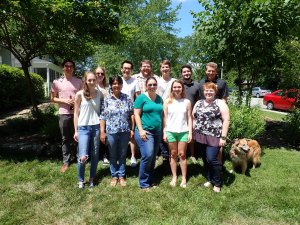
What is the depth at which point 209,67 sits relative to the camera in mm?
5102

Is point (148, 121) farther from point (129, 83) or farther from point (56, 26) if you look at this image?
point (56, 26)

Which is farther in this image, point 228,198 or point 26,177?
point 26,177

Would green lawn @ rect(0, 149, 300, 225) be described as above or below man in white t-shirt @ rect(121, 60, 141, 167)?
below

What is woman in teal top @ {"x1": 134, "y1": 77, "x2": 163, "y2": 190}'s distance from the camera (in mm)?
4480

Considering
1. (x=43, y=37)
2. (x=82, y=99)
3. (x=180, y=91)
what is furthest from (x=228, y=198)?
(x=43, y=37)

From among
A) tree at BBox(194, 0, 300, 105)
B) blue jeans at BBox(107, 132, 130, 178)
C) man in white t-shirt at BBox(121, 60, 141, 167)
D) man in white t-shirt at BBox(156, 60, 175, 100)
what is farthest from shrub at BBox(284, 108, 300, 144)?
blue jeans at BBox(107, 132, 130, 178)

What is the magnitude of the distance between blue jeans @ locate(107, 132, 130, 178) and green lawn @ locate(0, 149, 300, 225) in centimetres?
24

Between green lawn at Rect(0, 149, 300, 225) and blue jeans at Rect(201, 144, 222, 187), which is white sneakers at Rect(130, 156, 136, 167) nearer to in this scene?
green lawn at Rect(0, 149, 300, 225)

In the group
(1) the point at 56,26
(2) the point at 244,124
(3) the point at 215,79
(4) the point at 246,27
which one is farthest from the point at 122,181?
(4) the point at 246,27

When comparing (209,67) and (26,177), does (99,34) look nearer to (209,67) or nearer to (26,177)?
(209,67)

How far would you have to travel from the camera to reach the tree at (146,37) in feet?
97.5

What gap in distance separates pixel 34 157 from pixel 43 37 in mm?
2995

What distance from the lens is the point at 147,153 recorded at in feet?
14.9

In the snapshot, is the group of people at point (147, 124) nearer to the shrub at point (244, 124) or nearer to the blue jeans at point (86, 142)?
the blue jeans at point (86, 142)
